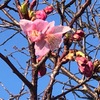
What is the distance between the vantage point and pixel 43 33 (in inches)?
47.8

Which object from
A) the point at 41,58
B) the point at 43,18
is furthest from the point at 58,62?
the point at 43,18

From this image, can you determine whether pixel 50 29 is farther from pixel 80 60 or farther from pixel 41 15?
pixel 80 60

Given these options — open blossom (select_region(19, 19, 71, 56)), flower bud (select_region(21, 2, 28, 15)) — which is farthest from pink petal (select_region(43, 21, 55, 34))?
flower bud (select_region(21, 2, 28, 15))

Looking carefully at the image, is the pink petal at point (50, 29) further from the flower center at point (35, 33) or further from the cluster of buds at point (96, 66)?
the cluster of buds at point (96, 66)

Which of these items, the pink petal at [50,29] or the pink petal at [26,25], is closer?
the pink petal at [26,25]

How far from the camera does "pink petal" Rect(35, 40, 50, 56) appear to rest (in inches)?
44.4

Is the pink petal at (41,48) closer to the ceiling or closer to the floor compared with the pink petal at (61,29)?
closer to the floor

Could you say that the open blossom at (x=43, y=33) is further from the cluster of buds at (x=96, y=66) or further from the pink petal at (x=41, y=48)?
the cluster of buds at (x=96, y=66)

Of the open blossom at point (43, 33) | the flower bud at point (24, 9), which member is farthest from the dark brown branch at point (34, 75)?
the flower bud at point (24, 9)

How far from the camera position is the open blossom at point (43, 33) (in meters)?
1.13

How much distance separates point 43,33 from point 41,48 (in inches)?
4.1

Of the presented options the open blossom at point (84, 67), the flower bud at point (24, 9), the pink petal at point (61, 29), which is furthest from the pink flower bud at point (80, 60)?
the flower bud at point (24, 9)

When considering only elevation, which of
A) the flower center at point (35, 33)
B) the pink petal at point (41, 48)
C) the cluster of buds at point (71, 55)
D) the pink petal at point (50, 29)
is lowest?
the cluster of buds at point (71, 55)

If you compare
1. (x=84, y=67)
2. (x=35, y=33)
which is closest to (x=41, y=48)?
Result: (x=35, y=33)
